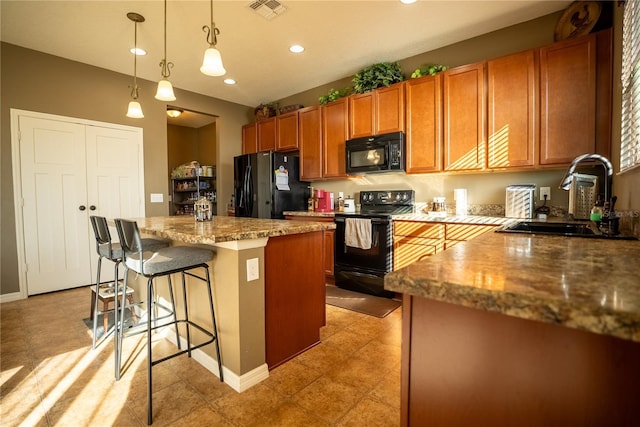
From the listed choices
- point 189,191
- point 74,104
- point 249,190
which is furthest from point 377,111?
point 189,191

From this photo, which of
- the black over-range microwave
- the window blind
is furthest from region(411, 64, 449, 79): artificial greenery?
the window blind

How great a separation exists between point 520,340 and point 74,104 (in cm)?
472

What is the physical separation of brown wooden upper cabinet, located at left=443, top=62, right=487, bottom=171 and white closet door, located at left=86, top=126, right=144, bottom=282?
12.7 feet

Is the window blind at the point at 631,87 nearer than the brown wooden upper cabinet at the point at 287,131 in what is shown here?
Yes

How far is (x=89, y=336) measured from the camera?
7.73 feet

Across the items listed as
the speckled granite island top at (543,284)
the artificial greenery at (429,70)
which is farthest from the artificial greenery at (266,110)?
the speckled granite island top at (543,284)

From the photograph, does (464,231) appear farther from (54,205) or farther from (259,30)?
(54,205)

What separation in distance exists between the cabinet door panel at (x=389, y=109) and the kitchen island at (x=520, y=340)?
282 centimetres

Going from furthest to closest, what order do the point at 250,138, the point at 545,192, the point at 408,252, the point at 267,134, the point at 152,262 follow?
the point at 250,138 → the point at 267,134 → the point at 408,252 → the point at 545,192 → the point at 152,262

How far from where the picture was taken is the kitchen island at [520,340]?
1.64 ft

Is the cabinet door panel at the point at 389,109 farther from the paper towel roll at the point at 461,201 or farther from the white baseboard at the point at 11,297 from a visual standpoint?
the white baseboard at the point at 11,297

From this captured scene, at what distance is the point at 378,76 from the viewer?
140 inches

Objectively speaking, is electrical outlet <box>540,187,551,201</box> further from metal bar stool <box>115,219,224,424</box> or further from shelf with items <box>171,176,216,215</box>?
shelf with items <box>171,176,216,215</box>

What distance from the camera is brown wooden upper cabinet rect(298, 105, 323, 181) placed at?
4189 millimetres
